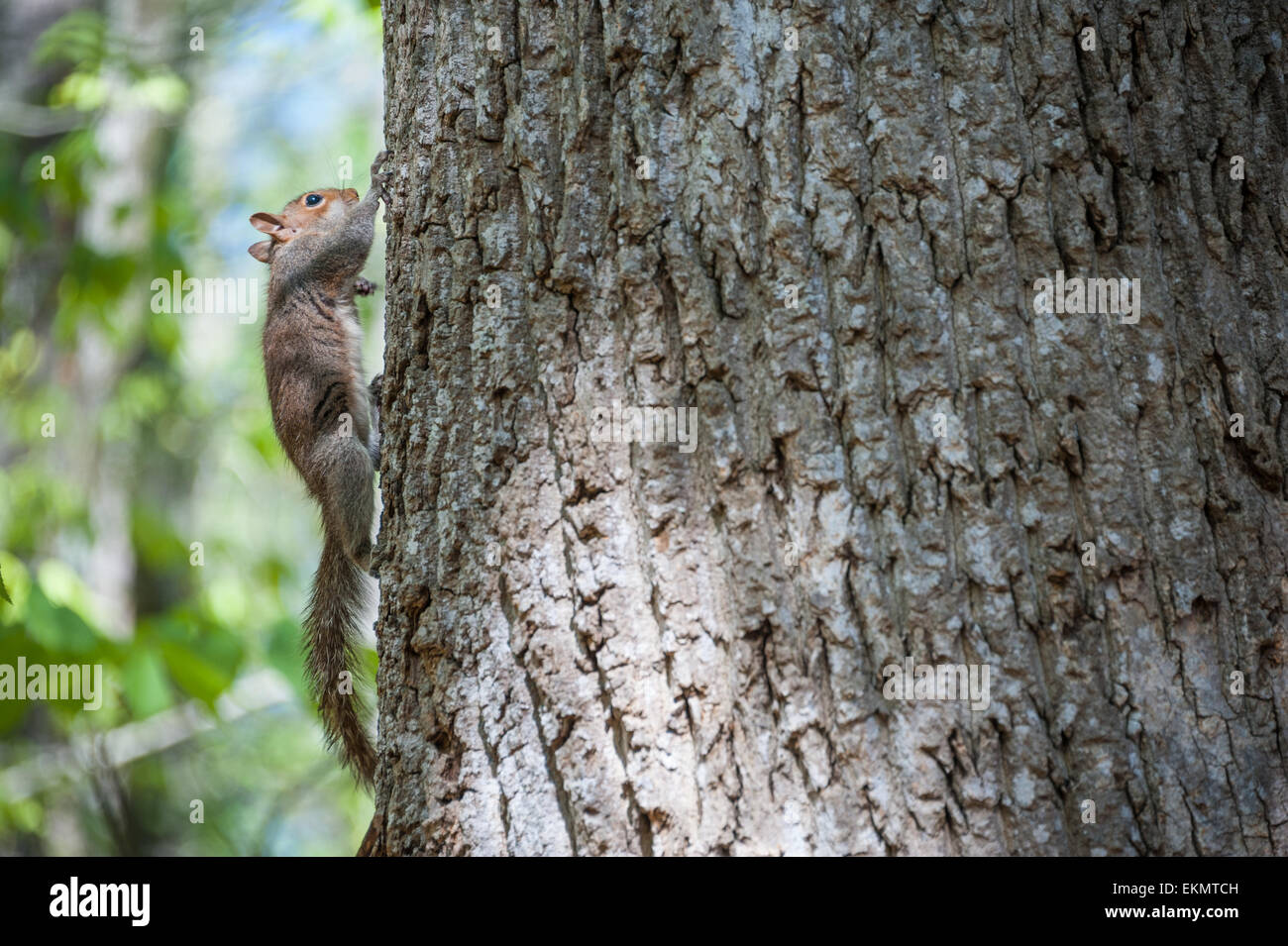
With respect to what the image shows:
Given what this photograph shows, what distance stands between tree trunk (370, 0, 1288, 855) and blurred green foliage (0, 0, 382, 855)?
2.70 meters

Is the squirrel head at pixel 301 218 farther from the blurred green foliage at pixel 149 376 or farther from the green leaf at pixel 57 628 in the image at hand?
the green leaf at pixel 57 628

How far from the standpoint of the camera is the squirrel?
8.45 ft

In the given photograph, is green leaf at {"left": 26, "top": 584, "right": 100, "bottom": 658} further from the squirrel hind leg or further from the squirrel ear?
the squirrel ear

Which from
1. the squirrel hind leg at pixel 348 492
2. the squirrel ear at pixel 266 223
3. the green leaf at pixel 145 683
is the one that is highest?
the squirrel ear at pixel 266 223

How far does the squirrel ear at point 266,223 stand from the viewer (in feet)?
11.7

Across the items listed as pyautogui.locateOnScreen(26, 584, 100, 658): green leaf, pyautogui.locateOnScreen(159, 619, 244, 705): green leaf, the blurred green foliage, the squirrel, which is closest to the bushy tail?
the squirrel

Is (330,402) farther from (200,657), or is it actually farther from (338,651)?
(200,657)

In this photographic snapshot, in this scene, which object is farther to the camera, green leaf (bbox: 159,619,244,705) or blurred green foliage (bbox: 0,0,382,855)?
blurred green foliage (bbox: 0,0,382,855)

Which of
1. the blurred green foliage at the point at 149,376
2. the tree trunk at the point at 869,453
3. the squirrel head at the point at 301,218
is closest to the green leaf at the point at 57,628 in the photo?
the blurred green foliage at the point at 149,376

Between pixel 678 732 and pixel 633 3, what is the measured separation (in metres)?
1.11

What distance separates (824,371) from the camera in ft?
4.64

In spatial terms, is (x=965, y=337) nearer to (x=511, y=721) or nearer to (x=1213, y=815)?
(x=1213, y=815)

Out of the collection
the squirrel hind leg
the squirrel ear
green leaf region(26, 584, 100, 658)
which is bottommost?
green leaf region(26, 584, 100, 658)

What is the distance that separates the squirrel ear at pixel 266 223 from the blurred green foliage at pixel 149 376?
492 mm
